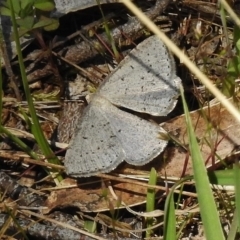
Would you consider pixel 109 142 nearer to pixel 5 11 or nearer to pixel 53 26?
pixel 53 26

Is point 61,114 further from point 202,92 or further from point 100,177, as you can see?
point 202,92

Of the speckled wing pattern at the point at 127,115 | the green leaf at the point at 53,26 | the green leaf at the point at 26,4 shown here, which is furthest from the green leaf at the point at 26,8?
the speckled wing pattern at the point at 127,115

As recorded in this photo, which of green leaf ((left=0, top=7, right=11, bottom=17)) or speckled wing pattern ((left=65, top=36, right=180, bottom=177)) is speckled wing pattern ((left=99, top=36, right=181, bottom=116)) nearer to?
speckled wing pattern ((left=65, top=36, right=180, bottom=177))

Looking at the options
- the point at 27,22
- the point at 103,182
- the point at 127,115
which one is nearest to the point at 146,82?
the point at 127,115

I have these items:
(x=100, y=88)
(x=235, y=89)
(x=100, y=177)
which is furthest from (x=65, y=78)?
(x=235, y=89)

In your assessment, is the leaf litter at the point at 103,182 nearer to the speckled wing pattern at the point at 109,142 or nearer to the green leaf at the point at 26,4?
the speckled wing pattern at the point at 109,142

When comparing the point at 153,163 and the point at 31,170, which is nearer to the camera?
the point at 153,163

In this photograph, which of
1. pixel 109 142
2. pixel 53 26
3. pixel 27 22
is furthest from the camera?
pixel 53 26

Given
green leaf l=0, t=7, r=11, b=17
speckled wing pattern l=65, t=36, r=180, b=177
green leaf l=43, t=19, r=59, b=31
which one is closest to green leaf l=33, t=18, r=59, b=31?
green leaf l=43, t=19, r=59, b=31
